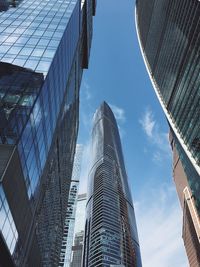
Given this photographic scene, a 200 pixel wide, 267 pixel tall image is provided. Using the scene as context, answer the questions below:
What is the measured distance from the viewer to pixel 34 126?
113 feet

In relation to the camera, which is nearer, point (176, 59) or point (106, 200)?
point (176, 59)

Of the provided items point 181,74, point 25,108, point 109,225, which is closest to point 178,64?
point 181,74

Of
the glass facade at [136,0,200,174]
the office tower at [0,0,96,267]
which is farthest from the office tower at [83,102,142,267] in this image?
the office tower at [0,0,96,267]

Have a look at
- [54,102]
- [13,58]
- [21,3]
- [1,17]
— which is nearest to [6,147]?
[13,58]

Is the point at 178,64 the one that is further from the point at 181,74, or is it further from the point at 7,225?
the point at 7,225

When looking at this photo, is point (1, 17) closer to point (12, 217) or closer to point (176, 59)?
point (12, 217)

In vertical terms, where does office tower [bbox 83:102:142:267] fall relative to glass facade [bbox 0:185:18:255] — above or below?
above

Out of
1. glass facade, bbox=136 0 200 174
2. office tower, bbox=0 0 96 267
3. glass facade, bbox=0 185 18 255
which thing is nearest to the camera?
glass facade, bbox=0 185 18 255

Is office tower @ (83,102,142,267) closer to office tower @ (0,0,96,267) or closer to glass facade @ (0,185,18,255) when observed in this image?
office tower @ (0,0,96,267)

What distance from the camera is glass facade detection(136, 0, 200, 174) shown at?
6338cm

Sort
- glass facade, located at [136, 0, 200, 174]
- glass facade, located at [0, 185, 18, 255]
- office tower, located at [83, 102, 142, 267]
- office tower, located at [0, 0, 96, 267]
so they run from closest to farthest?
glass facade, located at [0, 185, 18, 255]
office tower, located at [0, 0, 96, 267]
glass facade, located at [136, 0, 200, 174]
office tower, located at [83, 102, 142, 267]

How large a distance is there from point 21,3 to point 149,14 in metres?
57.9

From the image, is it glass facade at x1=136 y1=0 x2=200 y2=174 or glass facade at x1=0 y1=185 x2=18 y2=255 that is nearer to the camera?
glass facade at x1=0 y1=185 x2=18 y2=255

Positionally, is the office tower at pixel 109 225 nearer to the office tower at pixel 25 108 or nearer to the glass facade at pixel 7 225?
the office tower at pixel 25 108
